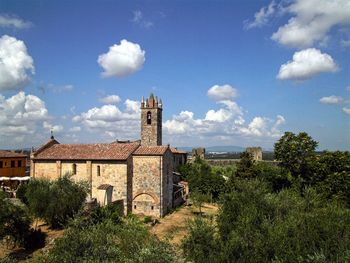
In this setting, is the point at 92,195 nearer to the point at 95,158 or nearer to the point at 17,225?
the point at 95,158

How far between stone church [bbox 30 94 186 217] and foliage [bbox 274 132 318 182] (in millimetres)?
14078

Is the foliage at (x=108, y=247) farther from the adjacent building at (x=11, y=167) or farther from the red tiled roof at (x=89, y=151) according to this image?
the adjacent building at (x=11, y=167)

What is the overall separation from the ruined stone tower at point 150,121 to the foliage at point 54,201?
18.0 m

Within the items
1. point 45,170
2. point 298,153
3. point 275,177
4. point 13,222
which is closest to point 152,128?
point 45,170

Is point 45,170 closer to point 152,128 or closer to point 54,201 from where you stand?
point 54,201

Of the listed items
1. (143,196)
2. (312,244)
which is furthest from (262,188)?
(143,196)

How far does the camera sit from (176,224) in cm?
3638

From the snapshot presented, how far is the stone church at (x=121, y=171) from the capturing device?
1505 inches

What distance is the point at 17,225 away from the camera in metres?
29.2

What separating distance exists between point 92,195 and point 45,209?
25.2 ft

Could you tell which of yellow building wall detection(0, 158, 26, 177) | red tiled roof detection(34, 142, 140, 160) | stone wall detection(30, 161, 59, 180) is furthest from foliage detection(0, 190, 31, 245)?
yellow building wall detection(0, 158, 26, 177)

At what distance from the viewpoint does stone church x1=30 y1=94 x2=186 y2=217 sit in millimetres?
38219

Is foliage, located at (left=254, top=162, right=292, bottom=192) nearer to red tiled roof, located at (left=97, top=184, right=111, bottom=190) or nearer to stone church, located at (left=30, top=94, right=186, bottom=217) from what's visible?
stone church, located at (left=30, top=94, right=186, bottom=217)

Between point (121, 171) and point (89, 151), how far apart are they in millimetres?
5560
